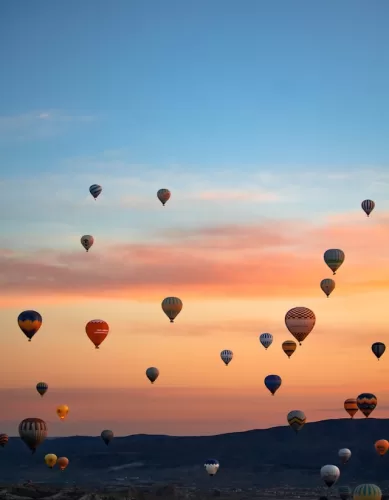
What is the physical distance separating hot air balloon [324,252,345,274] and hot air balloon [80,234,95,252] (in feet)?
83.3

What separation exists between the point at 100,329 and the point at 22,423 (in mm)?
13426

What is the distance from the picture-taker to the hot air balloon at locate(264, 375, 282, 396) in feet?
356

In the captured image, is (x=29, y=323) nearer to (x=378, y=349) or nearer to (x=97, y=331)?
(x=97, y=331)

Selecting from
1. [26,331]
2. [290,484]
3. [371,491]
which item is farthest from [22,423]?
[290,484]

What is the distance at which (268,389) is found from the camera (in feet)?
355

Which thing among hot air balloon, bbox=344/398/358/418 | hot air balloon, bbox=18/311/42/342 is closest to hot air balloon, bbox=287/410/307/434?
hot air balloon, bbox=344/398/358/418

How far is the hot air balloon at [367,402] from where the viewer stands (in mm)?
119375

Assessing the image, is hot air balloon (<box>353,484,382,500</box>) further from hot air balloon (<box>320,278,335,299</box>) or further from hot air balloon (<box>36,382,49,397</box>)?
hot air balloon (<box>36,382,49,397</box>)

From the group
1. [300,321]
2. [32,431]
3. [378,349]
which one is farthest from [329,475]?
[32,431]

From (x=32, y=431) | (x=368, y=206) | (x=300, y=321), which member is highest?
(x=368, y=206)

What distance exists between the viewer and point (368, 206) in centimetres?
9731

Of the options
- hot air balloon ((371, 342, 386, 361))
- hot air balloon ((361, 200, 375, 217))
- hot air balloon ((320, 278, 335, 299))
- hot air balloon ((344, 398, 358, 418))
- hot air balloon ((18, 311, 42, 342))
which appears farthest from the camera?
hot air balloon ((344, 398, 358, 418))

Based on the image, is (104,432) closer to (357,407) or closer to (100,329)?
Answer: (357,407)

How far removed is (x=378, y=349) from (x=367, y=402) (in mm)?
9830
